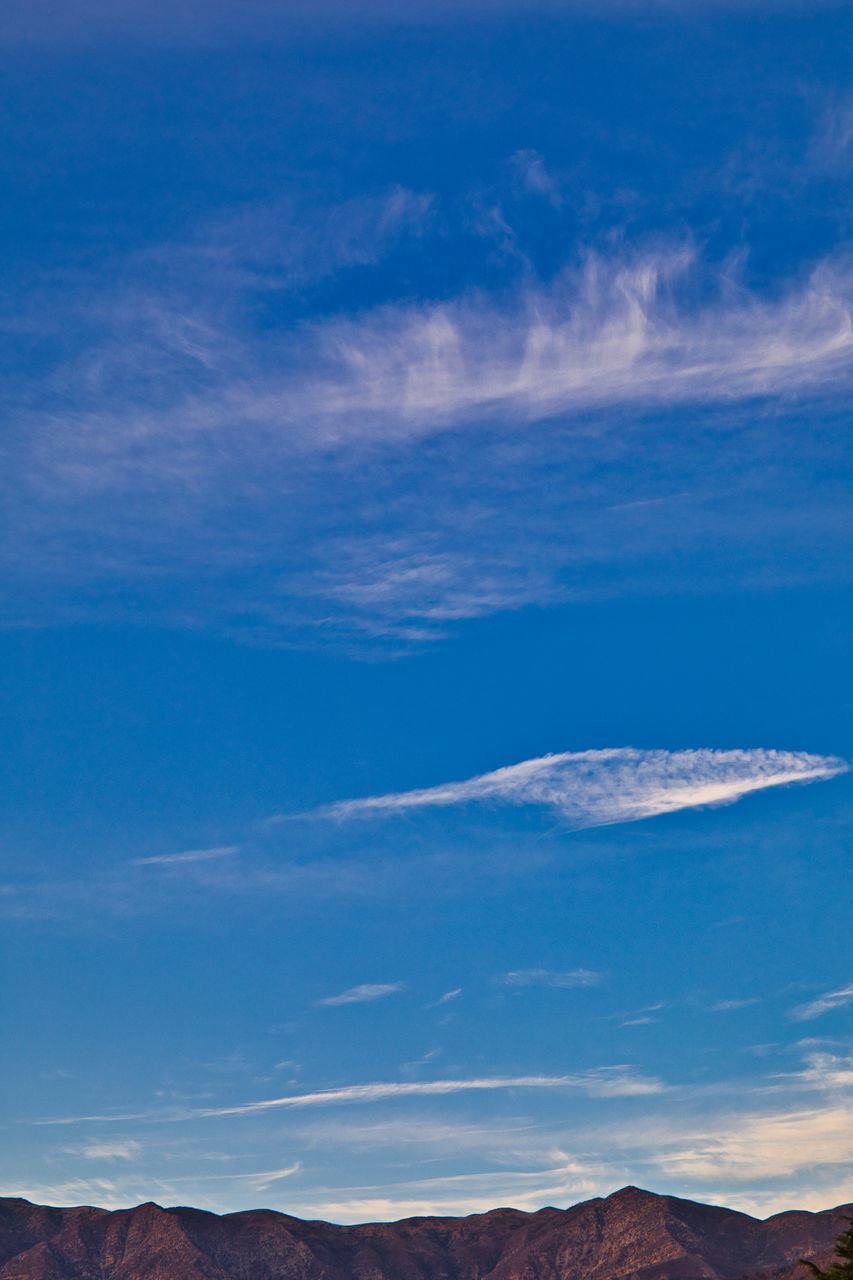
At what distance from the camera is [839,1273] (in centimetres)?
5506
